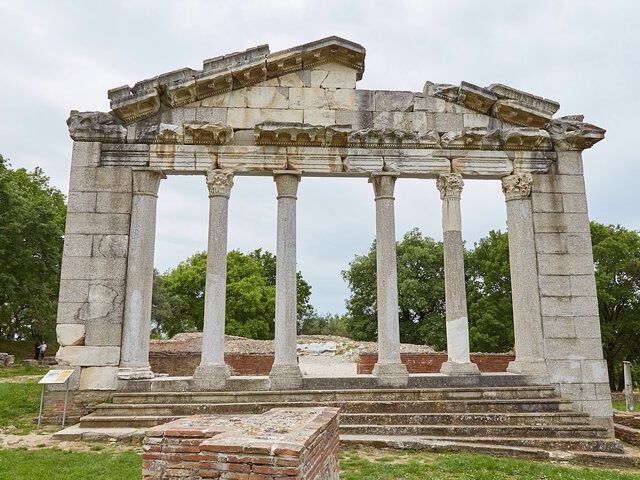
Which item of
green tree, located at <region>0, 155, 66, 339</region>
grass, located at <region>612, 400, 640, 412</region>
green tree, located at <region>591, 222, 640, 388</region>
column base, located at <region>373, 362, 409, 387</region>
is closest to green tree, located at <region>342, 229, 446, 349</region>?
green tree, located at <region>591, 222, 640, 388</region>

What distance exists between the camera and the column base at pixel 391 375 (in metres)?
12.4

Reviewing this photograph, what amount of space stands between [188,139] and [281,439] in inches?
405

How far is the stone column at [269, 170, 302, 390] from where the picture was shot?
12.5 metres

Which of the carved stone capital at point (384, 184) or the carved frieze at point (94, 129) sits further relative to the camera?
the carved stone capital at point (384, 184)

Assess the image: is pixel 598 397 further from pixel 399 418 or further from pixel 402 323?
pixel 402 323

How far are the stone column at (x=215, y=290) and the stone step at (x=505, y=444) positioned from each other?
12.1ft

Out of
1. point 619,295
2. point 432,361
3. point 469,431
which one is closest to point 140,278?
point 469,431

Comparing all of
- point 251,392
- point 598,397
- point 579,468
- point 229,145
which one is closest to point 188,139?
point 229,145

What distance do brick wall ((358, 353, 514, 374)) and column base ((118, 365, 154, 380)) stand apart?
797cm

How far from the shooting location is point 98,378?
12031 millimetres

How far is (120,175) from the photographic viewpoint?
1316 cm

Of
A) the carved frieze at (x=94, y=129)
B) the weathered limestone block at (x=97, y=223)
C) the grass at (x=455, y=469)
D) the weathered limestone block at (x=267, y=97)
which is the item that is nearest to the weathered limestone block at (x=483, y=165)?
the weathered limestone block at (x=267, y=97)

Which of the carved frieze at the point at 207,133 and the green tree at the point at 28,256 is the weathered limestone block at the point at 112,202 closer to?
the carved frieze at the point at 207,133

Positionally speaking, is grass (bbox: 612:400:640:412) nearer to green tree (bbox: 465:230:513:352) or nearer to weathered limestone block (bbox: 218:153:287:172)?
green tree (bbox: 465:230:513:352)
